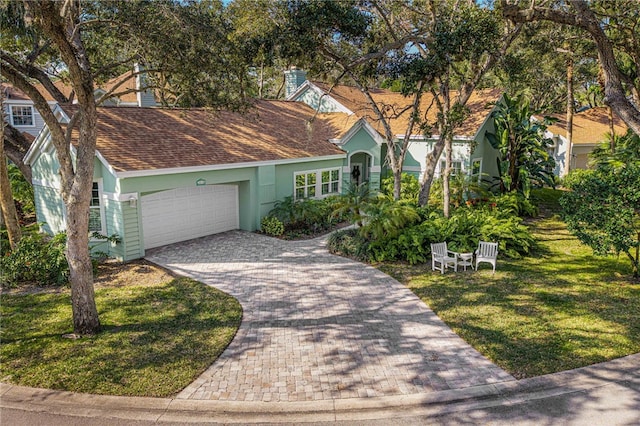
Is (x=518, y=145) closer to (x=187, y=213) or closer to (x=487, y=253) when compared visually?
(x=487, y=253)

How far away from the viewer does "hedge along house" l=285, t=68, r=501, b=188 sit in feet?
70.2

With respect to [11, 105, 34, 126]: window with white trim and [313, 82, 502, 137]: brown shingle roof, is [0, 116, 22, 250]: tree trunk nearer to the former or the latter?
[313, 82, 502, 137]: brown shingle roof

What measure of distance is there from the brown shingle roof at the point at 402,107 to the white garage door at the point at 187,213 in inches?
280

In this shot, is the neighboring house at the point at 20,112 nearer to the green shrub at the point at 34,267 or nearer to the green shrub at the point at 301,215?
the green shrub at the point at 34,267

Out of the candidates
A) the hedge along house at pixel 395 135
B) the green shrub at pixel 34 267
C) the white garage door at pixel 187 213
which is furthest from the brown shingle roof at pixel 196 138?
the green shrub at pixel 34 267

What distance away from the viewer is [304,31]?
1322 cm

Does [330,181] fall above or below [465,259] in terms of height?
above

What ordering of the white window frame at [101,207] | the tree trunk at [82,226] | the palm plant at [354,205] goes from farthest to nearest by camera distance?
the palm plant at [354,205], the white window frame at [101,207], the tree trunk at [82,226]

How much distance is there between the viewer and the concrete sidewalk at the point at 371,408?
21.5ft

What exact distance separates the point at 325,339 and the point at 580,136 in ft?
98.4

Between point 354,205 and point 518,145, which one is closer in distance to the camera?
point 354,205

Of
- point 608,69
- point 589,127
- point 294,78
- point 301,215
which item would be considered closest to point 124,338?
point 301,215

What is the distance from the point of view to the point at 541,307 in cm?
1044

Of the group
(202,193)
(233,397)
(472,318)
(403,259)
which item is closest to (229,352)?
(233,397)
